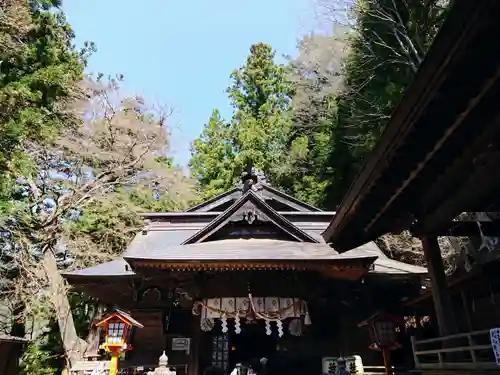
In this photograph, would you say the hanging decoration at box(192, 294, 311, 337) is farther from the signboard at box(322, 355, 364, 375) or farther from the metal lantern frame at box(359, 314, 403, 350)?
the metal lantern frame at box(359, 314, 403, 350)

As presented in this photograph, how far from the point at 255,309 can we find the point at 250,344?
3989 millimetres

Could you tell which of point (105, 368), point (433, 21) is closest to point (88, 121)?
point (105, 368)

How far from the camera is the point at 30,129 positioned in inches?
371

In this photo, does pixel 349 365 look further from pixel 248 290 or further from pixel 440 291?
pixel 440 291

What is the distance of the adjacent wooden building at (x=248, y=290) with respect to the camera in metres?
8.55

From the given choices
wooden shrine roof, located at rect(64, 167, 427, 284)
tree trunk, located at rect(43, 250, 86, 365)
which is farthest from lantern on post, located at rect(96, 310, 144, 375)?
tree trunk, located at rect(43, 250, 86, 365)

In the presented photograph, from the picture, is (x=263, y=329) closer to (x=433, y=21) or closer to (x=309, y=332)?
(x=309, y=332)

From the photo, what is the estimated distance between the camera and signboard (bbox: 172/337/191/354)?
9.75 meters

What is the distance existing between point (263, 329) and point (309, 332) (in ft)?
7.53

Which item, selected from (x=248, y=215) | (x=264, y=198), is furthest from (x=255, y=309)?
(x=264, y=198)

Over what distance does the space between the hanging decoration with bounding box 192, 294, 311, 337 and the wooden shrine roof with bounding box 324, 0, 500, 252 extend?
11.8 ft

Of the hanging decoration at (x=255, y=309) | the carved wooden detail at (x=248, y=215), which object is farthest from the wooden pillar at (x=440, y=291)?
the carved wooden detail at (x=248, y=215)

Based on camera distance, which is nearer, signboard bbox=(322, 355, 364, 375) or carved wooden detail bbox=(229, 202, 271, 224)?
signboard bbox=(322, 355, 364, 375)

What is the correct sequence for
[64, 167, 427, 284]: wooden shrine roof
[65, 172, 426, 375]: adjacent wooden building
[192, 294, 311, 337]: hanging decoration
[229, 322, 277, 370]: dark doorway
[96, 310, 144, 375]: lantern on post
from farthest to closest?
[229, 322, 277, 370]: dark doorway → [192, 294, 311, 337]: hanging decoration → [65, 172, 426, 375]: adjacent wooden building → [64, 167, 427, 284]: wooden shrine roof → [96, 310, 144, 375]: lantern on post
